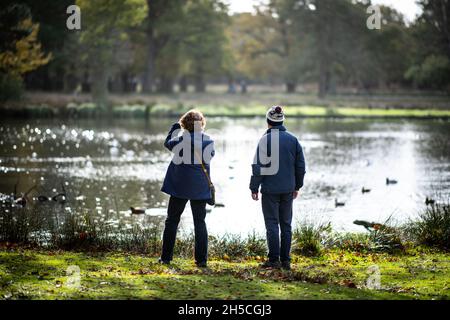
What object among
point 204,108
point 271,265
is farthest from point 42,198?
point 204,108

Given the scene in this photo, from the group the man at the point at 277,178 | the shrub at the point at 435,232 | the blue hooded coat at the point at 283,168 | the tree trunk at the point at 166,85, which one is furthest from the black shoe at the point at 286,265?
the tree trunk at the point at 166,85

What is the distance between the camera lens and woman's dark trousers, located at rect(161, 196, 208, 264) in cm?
1103

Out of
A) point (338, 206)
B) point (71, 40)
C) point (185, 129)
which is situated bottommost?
point (338, 206)

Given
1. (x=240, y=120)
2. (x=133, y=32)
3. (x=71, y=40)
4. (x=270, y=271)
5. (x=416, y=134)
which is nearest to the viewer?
(x=270, y=271)

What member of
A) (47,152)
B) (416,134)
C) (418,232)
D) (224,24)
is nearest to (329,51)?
(224,24)

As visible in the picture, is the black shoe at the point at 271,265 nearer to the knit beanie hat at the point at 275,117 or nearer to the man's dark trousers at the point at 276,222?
the man's dark trousers at the point at 276,222

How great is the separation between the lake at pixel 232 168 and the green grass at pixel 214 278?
315 centimetres

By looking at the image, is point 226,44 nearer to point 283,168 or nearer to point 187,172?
point 283,168

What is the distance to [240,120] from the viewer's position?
59.2 meters

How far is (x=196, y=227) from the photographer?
36.6ft

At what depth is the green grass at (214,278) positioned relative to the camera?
351 inches
